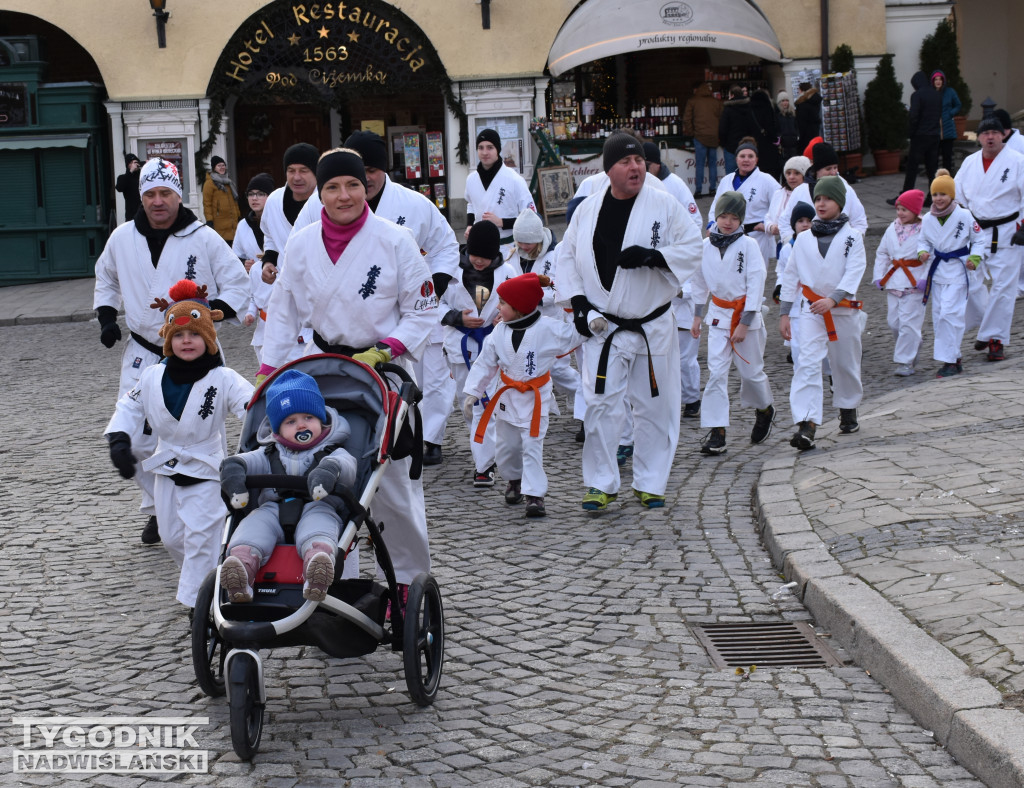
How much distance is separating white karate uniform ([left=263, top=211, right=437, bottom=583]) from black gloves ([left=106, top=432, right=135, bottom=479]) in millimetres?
722

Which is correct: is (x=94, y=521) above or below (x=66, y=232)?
below

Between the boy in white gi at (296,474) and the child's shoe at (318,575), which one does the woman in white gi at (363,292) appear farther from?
the child's shoe at (318,575)

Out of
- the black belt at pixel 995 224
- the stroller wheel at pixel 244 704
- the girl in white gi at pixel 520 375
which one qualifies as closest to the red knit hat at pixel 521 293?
the girl in white gi at pixel 520 375

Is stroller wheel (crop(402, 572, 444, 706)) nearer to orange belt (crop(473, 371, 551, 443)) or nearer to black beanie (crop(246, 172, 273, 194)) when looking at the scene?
orange belt (crop(473, 371, 551, 443))

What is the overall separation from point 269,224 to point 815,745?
19.5ft

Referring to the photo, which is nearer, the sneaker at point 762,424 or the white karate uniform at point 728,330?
the white karate uniform at point 728,330

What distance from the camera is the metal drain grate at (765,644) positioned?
575 cm

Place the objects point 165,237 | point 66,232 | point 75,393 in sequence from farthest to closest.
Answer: point 66,232, point 75,393, point 165,237

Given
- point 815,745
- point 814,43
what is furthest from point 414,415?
point 814,43

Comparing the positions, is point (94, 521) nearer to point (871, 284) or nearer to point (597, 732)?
point (597, 732)

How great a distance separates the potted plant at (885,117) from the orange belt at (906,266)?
11.9 meters

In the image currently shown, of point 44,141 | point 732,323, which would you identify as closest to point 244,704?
point 732,323

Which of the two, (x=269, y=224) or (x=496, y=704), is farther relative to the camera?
(x=269, y=224)

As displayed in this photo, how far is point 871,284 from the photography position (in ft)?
54.3
